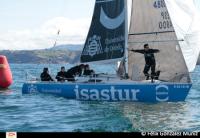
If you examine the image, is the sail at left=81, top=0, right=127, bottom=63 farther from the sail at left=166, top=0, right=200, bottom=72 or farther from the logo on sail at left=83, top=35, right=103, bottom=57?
the sail at left=166, top=0, right=200, bottom=72

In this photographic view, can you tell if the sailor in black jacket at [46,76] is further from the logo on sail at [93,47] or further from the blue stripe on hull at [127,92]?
the logo on sail at [93,47]

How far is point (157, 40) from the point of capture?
20750 millimetres

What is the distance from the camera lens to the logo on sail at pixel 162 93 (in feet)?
61.8

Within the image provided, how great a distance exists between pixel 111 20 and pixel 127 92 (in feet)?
15.1

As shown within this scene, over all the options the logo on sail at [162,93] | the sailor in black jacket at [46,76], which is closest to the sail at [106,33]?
the sailor in black jacket at [46,76]

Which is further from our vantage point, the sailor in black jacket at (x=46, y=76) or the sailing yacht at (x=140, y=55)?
the sailor in black jacket at (x=46, y=76)

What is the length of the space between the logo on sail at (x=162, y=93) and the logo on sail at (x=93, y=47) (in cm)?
454

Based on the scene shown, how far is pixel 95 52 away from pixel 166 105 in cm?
547

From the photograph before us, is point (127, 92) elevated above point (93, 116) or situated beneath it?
elevated above

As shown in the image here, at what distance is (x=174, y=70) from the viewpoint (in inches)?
804

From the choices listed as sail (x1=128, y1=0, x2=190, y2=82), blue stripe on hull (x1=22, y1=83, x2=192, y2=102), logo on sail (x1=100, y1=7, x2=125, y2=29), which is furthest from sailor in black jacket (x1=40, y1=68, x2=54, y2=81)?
sail (x1=128, y1=0, x2=190, y2=82)

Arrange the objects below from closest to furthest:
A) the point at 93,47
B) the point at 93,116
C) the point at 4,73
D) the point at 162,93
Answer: the point at 93,116 → the point at 162,93 → the point at 93,47 → the point at 4,73

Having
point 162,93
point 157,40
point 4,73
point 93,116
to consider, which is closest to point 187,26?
point 157,40

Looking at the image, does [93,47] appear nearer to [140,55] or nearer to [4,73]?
[140,55]
